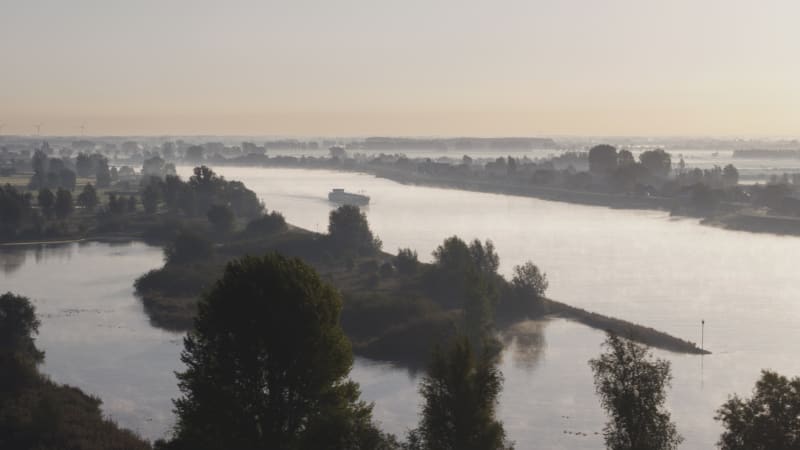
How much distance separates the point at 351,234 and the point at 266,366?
21.9 meters

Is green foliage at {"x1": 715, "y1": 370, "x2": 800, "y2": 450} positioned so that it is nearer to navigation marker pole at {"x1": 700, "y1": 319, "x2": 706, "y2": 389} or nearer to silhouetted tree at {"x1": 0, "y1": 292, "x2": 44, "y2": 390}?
navigation marker pole at {"x1": 700, "y1": 319, "x2": 706, "y2": 389}

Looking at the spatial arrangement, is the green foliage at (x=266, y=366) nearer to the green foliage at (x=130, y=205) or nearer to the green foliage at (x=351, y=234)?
the green foliage at (x=351, y=234)

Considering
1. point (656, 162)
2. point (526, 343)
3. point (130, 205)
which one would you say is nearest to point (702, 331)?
point (526, 343)

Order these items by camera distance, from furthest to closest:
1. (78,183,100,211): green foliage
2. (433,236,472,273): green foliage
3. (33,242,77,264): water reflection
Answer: (78,183,100,211): green foliage, (33,242,77,264): water reflection, (433,236,472,273): green foliage

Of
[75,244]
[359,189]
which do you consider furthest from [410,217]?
[359,189]

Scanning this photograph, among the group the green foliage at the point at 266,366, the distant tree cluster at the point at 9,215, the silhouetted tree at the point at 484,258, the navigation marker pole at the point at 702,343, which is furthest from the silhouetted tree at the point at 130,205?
the green foliage at the point at 266,366

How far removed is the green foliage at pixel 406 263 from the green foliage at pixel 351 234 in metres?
3.90

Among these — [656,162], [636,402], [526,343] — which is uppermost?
[656,162]

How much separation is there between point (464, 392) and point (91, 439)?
256 inches

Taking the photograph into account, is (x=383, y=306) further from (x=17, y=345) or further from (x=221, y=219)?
(x=221, y=219)

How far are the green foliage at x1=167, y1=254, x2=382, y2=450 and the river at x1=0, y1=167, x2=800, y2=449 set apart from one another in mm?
4727

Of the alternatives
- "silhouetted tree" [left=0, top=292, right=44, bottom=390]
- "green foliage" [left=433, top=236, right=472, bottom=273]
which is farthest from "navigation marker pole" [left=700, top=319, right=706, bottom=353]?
"silhouetted tree" [left=0, top=292, right=44, bottom=390]

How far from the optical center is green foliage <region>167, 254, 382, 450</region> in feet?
31.4

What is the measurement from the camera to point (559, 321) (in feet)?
73.6
